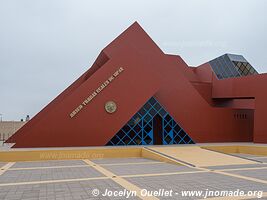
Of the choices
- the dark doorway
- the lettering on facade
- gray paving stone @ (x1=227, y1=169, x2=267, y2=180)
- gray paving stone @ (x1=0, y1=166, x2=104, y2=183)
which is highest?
the lettering on facade

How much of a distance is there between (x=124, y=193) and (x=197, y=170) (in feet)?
12.7

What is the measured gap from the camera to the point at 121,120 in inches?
599

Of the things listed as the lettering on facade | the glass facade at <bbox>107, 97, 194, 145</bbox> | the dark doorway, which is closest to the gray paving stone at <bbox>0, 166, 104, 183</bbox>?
the lettering on facade

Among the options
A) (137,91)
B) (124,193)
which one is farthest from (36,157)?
Result: (124,193)

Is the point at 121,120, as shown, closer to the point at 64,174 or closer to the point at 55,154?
the point at 55,154

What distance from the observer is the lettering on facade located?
14.4 m

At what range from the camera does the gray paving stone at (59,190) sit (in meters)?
5.74

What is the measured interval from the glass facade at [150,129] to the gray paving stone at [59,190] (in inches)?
328

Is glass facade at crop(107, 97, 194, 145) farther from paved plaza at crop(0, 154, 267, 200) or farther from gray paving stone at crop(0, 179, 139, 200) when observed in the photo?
gray paving stone at crop(0, 179, 139, 200)

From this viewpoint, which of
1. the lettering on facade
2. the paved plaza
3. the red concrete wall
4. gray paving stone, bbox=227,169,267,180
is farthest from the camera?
the lettering on facade

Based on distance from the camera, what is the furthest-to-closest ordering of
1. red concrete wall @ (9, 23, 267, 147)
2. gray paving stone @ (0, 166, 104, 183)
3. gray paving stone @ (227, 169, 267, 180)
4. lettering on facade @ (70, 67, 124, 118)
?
lettering on facade @ (70, 67, 124, 118), red concrete wall @ (9, 23, 267, 147), gray paving stone @ (227, 169, 267, 180), gray paving stone @ (0, 166, 104, 183)

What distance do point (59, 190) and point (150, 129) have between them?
10527mm

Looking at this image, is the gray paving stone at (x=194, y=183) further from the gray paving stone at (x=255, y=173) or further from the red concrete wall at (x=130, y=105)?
the red concrete wall at (x=130, y=105)

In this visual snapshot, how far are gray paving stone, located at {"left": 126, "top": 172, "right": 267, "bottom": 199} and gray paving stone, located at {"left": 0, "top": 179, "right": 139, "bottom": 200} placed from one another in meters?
0.84
